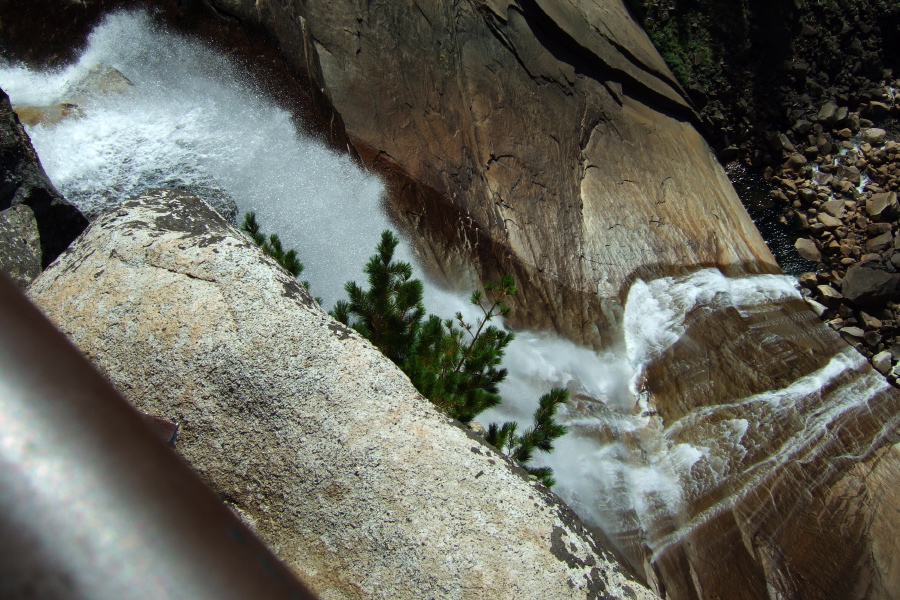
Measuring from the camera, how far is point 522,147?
6176mm

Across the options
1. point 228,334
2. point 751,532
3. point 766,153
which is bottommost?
point 228,334

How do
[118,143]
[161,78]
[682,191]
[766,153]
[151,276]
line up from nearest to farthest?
[151,276] < [118,143] < [161,78] < [682,191] < [766,153]

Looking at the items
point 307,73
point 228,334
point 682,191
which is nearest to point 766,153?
point 682,191

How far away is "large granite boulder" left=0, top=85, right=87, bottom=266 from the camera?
357 centimetres

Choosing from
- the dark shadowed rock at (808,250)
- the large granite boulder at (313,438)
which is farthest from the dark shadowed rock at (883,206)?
the large granite boulder at (313,438)

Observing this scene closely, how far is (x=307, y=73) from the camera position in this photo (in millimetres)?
5340

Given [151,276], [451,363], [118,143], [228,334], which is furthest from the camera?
[118,143]

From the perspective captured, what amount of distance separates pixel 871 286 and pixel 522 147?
481cm

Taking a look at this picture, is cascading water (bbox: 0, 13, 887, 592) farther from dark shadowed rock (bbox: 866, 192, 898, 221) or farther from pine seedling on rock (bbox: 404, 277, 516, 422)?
dark shadowed rock (bbox: 866, 192, 898, 221)

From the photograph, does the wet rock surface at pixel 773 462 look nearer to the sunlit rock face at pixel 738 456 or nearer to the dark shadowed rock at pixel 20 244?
the sunlit rock face at pixel 738 456

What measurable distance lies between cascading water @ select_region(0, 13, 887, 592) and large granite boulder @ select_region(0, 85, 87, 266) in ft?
3.11

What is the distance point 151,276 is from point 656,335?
4.80 m

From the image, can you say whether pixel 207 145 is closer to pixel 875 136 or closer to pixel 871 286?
pixel 871 286

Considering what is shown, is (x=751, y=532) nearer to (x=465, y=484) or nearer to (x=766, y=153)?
(x=465, y=484)
